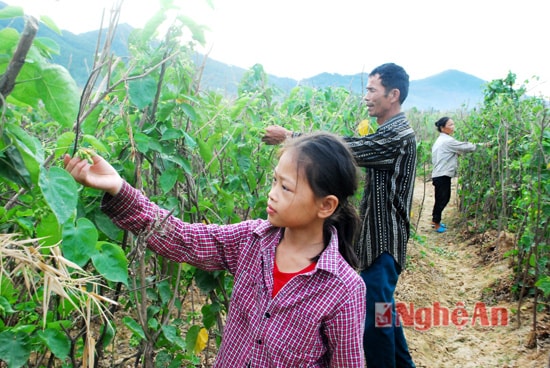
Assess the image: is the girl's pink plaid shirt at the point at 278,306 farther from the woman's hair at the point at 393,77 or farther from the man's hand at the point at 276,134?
the woman's hair at the point at 393,77

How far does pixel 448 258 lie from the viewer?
5.43 m

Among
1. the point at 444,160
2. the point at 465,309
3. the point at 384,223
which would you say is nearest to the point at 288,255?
the point at 384,223

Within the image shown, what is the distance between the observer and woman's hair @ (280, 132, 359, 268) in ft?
4.18

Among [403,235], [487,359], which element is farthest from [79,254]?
[487,359]

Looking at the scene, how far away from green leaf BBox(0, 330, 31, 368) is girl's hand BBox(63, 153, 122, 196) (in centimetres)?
33

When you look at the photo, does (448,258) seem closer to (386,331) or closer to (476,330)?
(476,330)

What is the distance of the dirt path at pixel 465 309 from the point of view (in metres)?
3.18

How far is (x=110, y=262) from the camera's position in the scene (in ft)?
3.02

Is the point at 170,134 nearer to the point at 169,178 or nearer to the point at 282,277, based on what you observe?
the point at 169,178

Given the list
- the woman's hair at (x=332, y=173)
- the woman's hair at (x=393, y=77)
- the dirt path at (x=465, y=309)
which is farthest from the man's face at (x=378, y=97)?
the dirt path at (x=465, y=309)

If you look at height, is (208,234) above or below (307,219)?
below

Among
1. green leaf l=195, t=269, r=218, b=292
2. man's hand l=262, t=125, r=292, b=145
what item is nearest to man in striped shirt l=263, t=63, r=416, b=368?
man's hand l=262, t=125, r=292, b=145

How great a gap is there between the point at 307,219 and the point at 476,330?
3.00 m

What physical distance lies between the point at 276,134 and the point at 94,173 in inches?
42.9
